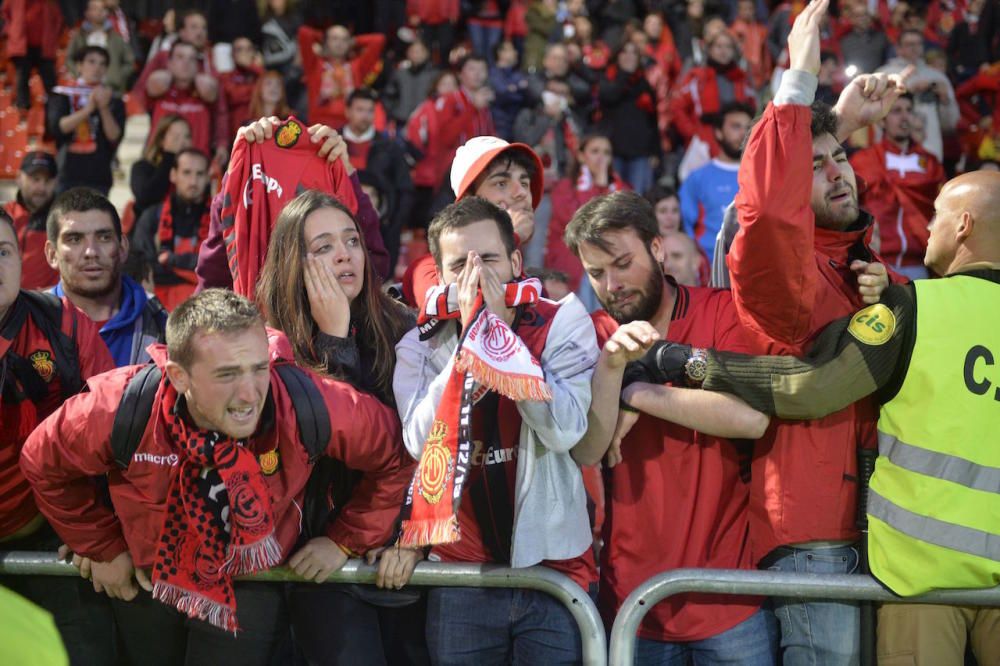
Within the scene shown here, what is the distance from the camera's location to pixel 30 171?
8156 millimetres

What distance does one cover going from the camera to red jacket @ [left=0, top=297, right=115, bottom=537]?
3.83 metres

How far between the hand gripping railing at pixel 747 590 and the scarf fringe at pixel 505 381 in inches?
24.0

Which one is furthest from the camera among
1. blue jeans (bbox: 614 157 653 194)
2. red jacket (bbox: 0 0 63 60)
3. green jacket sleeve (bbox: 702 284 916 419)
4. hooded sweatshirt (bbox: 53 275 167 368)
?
red jacket (bbox: 0 0 63 60)

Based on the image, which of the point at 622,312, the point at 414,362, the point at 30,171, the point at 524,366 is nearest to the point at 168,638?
the point at 414,362

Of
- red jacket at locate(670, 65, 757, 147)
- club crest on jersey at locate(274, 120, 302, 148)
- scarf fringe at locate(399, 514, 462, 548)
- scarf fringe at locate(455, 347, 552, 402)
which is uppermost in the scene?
red jacket at locate(670, 65, 757, 147)

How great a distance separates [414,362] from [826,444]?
125 centimetres

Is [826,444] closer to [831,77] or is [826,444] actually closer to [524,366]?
[524,366]

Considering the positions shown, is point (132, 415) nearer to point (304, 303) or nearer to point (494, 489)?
point (304, 303)

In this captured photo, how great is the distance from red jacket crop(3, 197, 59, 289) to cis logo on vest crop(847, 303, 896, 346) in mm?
5181

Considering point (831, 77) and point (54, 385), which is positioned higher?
point (831, 77)

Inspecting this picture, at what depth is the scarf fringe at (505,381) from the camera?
10.5 ft

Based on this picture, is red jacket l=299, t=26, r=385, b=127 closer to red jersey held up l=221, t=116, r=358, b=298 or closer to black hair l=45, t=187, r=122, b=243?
black hair l=45, t=187, r=122, b=243

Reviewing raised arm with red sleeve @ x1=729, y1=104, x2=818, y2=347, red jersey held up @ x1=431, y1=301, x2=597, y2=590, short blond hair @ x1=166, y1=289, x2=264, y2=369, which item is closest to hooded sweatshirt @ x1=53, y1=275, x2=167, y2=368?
short blond hair @ x1=166, y1=289, x2=264, y2=369

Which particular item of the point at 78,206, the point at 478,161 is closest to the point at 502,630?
the point at 478,161
